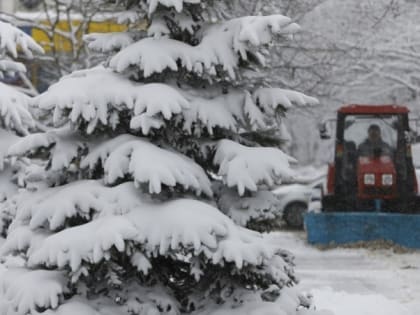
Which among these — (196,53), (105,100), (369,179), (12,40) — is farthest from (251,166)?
(369,179)

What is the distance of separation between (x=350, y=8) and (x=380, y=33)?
3.33 ft

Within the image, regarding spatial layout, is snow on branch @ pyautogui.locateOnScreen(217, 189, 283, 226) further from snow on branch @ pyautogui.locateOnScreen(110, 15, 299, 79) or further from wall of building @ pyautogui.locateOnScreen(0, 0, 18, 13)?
wall of building @ pyautogui.locateOnScreen(0, 0, 18, 13)

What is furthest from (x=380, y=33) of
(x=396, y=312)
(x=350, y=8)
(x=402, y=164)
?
(x=396, y=312)

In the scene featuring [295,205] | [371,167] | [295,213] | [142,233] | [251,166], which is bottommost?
[295,213]

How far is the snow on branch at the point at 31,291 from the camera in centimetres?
574

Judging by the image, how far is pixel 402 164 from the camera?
17.1 m

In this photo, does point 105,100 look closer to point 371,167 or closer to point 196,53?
point 196,53

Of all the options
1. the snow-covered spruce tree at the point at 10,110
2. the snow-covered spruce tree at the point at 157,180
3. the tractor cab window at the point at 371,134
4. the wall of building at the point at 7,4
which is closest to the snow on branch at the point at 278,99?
the snow-covered spruce tree at the point at 157,180

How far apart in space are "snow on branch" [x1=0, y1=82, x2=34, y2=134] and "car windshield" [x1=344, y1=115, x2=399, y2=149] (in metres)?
8.58

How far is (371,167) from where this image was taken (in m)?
16.9

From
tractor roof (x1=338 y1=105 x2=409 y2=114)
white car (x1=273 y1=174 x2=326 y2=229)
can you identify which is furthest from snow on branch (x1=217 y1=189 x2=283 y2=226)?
white car (x1=273 y1=174 x2=326 y2=229)

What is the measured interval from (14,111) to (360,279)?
6.00 meters

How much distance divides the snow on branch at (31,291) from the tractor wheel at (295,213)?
58.9 feet

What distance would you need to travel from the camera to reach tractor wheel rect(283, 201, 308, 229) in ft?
77.8
